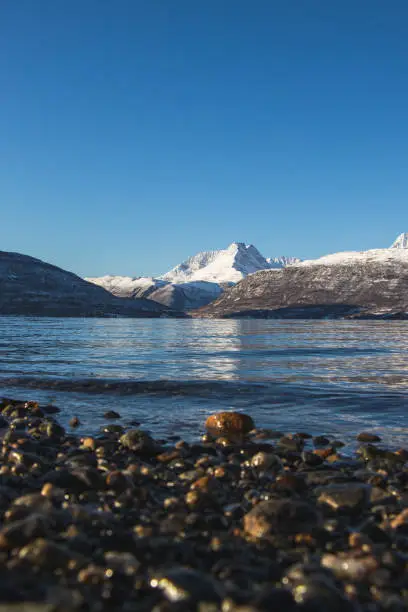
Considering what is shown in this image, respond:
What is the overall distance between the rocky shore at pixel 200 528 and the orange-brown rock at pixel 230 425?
2042mm

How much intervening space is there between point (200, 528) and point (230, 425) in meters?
7.43

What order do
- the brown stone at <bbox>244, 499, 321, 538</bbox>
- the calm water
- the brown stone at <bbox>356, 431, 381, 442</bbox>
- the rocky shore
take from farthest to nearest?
1. the calm water
2. the brown stone at <bbox>356, 431, 381, 442</bbox>
3. the brown stone at <bbox>244, 499, 321, 538</bbox>
4. the rocky shore

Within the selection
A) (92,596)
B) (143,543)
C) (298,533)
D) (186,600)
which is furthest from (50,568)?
(298,533)

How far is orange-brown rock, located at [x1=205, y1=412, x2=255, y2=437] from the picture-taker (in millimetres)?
14945

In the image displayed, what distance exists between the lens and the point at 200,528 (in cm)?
773

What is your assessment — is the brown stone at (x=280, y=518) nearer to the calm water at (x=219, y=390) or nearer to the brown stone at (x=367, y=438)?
the brown stone at (x=367, y=438)

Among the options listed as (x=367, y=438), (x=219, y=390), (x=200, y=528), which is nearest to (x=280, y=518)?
(x=200, y=528)

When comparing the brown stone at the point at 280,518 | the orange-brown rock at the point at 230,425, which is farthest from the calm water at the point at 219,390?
the brown stone at the point at 280,518

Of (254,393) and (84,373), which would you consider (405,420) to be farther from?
(84,373)

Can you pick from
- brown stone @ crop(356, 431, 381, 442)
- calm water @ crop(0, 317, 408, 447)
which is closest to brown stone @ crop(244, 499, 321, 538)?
brown stone @ crop(356, 431, 381, 442)

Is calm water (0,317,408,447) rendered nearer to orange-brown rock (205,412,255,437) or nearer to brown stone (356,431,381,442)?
brown stone (356,431,381,442)

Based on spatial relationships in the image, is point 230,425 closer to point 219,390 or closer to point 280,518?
point 280,518

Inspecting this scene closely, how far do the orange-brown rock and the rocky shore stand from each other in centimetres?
204

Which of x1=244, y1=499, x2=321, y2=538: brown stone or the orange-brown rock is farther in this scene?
the orange-brown rock
